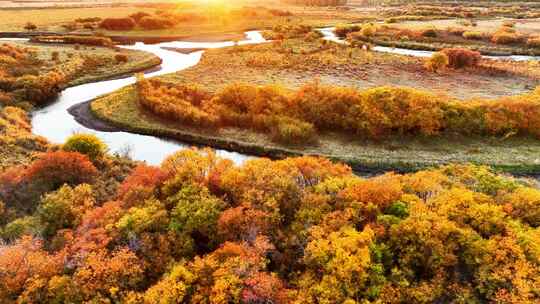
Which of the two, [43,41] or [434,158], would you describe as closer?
[434,158]

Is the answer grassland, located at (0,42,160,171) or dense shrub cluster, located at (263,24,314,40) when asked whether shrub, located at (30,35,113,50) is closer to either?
grassland, located at (0,42,160,171)

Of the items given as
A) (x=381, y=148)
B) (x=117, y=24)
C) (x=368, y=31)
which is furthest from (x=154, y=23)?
(x=381, y=148)

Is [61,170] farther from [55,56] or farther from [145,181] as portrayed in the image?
[55,56]

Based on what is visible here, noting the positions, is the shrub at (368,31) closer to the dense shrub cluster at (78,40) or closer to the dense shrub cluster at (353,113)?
the dense shrub cluster at (353,113)

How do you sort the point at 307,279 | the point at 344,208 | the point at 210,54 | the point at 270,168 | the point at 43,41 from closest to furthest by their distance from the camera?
the point at 307,279 → the point at 344,208 → the point at 270,168 → the point at 210,54 → the point at 43,41

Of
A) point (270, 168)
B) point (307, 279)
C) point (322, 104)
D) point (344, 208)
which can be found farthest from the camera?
point (322, 104)

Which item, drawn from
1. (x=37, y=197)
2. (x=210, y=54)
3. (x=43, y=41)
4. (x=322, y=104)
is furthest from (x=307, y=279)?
(x=43, y=41)

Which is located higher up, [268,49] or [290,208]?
[268,49]

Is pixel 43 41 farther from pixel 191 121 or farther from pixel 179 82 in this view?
pixel 191 121
